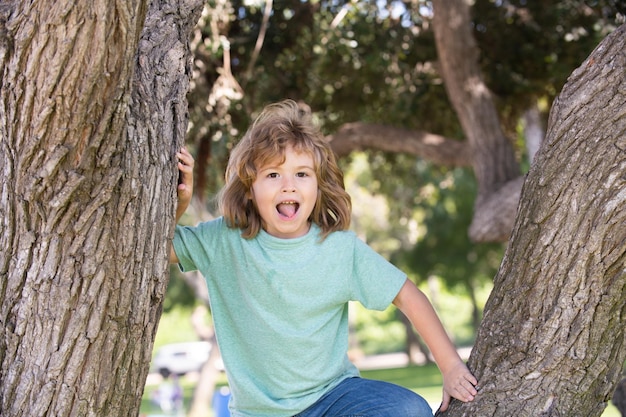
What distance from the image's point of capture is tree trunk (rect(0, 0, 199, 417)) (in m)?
1.88

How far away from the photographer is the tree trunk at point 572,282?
240cm

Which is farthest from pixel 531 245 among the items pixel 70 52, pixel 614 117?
pixel 70 52

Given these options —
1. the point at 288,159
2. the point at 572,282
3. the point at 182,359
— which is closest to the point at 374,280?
the point at 288,159

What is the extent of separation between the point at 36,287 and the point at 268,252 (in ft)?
3.21

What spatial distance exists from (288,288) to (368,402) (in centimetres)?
47

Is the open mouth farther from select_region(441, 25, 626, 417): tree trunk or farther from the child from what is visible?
select_region(441, 25, 626, 417): tree trunk

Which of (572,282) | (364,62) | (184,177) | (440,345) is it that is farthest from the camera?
(364,62)

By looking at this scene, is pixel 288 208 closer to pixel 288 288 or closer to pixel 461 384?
pixel 288 288

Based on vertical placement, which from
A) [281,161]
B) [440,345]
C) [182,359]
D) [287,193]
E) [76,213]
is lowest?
[182,359]

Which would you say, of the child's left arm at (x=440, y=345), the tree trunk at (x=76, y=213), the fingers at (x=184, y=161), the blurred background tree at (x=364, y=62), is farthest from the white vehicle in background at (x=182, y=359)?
the tree trunk at (x=76, y=213)

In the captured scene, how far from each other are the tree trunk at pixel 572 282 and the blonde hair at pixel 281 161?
74 centimetres

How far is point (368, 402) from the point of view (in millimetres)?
2582

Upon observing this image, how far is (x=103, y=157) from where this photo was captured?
200 cm

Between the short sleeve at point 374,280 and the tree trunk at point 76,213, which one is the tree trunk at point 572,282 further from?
the tree trunk at point 76,213
